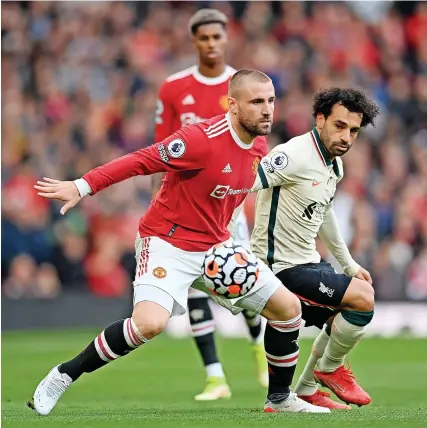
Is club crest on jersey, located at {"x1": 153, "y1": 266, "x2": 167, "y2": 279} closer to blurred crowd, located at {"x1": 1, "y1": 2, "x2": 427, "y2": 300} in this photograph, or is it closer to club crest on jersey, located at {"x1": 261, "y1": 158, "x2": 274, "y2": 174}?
club crest on jersey, located at {"x1": 261, "y1": 158, "x2": 274, "y2": 174}

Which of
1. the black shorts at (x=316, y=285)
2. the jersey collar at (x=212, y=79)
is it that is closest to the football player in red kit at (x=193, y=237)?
the black shorts at (x=316, y=285)

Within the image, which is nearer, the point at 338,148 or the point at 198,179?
the point at 198,179

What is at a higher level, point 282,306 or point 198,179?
point 198,179

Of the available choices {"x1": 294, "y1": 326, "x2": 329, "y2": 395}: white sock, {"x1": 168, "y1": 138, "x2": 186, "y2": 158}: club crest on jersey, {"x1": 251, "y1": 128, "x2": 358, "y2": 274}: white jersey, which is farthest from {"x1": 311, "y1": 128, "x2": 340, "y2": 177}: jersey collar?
{"x1": 294, "y1": 326, "x2": 329, "y2": 395}: white sock

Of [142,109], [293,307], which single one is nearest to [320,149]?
[293,307]

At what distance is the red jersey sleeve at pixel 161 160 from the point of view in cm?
707

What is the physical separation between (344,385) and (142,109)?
10432 millimetres

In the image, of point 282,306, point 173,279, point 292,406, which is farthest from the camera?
point 292,406

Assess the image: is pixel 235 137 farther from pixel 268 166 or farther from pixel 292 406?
pixel 292 406

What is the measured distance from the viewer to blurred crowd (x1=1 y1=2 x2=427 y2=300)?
1611 cm

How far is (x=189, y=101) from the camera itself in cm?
965

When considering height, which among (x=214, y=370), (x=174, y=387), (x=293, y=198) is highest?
(x=293, y=198)

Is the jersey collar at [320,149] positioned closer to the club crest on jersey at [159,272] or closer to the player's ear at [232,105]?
the player's ear at [232,105]

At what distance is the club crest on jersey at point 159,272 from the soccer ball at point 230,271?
0.87 feet
